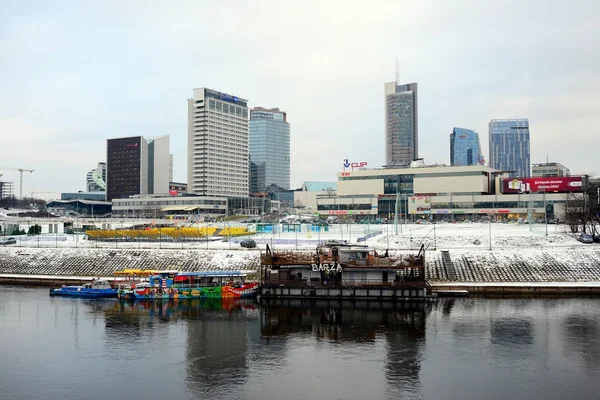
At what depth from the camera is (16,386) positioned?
1242 inches

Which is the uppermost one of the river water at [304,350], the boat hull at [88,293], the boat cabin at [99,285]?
the boat cabin at [99,285]

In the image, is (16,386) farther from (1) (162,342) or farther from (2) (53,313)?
(2) (53,313)

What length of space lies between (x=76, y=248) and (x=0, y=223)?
46883mm

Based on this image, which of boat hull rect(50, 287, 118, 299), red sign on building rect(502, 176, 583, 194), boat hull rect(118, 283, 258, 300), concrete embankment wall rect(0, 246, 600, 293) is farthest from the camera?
red sign on building rect(502, 176, 583, 194)

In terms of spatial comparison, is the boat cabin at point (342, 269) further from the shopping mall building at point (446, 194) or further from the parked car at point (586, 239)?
the shopping mall building at point (446, 194)

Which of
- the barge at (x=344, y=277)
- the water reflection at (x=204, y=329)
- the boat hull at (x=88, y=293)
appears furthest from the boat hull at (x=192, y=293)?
the boat hull at (x=88, y=293)

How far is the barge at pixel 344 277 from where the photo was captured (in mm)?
58406

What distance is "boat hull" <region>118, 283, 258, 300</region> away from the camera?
60.2 meters

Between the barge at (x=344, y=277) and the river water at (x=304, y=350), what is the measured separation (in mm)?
2878

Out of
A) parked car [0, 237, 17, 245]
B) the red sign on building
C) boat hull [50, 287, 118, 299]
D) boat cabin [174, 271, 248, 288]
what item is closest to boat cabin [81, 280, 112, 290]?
boat hull [50, 287, 118, 299]

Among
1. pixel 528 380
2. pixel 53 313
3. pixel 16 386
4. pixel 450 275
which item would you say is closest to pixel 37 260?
pixel 53 313

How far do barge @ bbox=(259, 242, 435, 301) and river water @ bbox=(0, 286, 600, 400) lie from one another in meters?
2.88

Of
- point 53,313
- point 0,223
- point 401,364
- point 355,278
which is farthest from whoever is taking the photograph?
point 0,223

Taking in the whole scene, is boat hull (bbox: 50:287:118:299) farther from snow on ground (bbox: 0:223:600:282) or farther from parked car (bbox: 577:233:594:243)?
parked car (bbox: 577:233:594:243)
